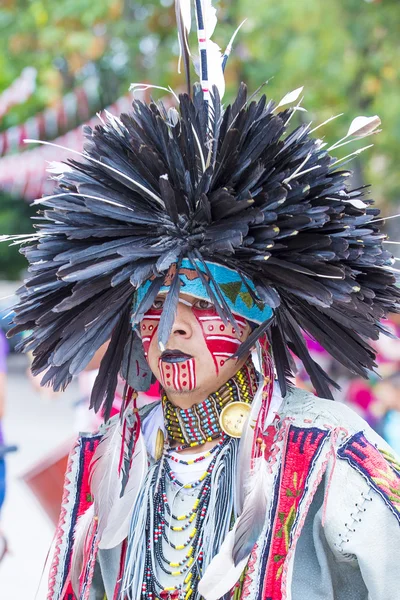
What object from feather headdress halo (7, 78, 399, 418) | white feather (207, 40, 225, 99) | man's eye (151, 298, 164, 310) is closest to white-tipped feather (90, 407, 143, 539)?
feather headdress halo (7, 78, 399, 418)

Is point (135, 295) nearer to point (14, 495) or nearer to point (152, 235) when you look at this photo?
point (152, 235)

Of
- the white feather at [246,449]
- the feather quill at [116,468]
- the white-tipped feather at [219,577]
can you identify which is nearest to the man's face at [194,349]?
the white feather at [246,449]

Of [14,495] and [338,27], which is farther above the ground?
[338,27]

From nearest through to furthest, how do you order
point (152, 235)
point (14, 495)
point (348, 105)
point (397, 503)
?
point (397, 503) < point (152, 235) < point (14, 495) < point (348, 105)

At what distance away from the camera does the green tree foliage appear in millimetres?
9852

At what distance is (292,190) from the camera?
2.18 meters

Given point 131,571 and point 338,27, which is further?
point 338,27

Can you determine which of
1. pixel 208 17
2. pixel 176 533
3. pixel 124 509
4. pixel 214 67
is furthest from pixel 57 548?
pixel 208 17

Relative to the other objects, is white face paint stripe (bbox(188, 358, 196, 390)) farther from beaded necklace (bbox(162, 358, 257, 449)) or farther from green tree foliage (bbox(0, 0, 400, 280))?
green tree foliage (bbox(0, 0, 400, 280))

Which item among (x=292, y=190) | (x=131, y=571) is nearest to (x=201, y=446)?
(x=131, y=571)

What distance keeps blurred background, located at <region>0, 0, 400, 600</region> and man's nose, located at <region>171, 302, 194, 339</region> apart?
4262mm

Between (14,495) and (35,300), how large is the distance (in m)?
6.41

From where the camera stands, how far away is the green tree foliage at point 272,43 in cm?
985

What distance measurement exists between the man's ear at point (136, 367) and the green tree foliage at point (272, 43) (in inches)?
286
